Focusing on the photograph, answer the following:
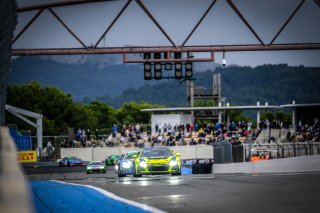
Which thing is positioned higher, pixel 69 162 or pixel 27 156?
pixel 27 156

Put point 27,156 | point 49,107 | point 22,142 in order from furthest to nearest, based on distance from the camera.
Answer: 1. point 49,107
2. point 22,142
3. point 27,156

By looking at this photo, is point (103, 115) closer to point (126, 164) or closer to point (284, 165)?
point (126, 164)

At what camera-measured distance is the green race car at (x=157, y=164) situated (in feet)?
80.8

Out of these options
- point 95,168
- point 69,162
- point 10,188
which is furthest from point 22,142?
point 10,188

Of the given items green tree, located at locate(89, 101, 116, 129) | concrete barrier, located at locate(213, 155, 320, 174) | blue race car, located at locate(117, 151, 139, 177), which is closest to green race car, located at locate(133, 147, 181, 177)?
blue race car, located at locate(117, 151, 139, 177)

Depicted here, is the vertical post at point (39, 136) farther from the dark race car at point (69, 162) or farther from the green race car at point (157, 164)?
the green race car at point (157, 164)

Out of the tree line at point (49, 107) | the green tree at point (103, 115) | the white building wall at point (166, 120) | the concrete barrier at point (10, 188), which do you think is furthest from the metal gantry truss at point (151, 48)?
the green tree at point (103, 115)

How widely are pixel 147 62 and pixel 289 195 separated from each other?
21.9 meters

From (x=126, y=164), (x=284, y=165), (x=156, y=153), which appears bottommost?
(x=284, y=165)

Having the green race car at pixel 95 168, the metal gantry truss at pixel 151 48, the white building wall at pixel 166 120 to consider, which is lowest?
the green race car at pixel 95 168

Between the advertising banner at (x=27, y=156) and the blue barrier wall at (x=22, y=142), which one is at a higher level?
the blue barrier wall at (x=22, y=142)

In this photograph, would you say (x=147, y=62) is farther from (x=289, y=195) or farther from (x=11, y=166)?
(x=11, y=166)

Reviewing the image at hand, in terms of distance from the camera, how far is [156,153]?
25.2 m

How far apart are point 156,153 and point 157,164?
2.36 ft
